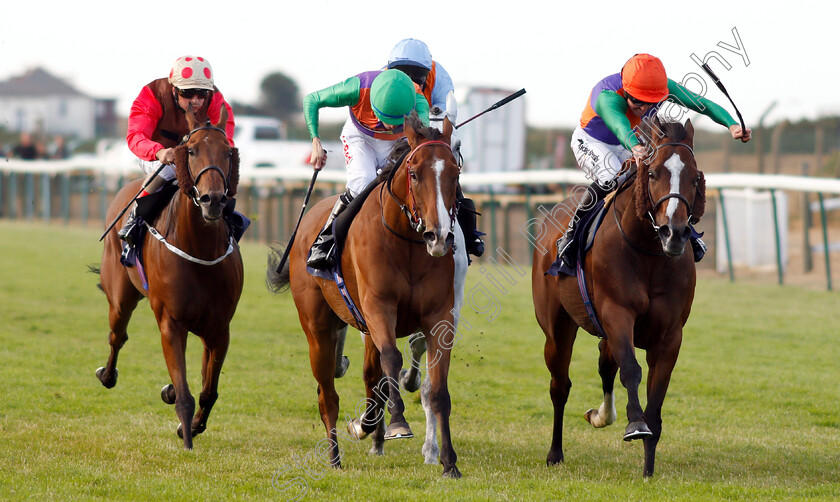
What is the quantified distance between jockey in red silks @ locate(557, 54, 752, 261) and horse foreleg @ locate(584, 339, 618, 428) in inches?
42.4

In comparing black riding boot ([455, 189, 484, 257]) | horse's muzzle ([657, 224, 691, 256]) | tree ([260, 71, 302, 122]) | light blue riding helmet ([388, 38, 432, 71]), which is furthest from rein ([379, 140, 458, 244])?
tree ([260, 71, 302, 122])

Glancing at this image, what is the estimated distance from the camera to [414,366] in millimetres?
6844

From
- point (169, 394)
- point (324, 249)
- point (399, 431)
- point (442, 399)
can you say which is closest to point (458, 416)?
point (169, 394)

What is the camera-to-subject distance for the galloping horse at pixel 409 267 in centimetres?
490

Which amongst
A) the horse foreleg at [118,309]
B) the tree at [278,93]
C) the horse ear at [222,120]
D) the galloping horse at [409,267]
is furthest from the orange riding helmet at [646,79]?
the tree at [278,93]

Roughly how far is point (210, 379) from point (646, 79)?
336 cm

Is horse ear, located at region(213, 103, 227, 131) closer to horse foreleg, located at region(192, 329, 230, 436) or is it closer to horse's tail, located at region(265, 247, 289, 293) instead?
horse's tail, located at region(265, 247, 289, 293)

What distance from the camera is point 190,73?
6.60 m

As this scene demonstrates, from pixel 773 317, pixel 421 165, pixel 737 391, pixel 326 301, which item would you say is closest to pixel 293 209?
pixel 773 317

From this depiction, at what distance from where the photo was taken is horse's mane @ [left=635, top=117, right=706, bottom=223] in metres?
5.16

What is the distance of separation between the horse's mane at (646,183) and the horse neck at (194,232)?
2.62 m

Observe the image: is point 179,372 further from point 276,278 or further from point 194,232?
point 276,278

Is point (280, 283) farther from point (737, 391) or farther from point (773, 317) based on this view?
point (773, 317)

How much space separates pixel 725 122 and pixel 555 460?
86.7 inches
